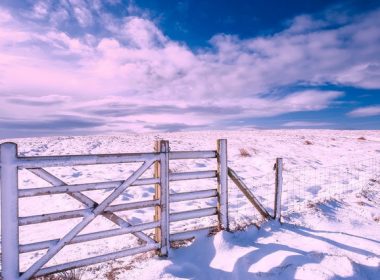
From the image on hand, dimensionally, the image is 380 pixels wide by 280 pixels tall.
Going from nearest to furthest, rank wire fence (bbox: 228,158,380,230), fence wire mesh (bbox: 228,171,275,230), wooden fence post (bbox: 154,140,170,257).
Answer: wooden fence post (bbox: 154,140,170,257), fence wire mesh (bbox: 228,171,275,230), wire fence (bbox: 228,158,380,230)

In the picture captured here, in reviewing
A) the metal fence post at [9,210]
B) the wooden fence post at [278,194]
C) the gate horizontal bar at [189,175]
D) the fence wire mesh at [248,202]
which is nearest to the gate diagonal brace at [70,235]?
the metal fence post at [9,210]

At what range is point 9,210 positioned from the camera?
4.18 meters

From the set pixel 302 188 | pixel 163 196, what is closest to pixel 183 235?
pixel 163 196

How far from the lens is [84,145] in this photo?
2203cm

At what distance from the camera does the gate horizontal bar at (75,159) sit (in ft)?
14.2

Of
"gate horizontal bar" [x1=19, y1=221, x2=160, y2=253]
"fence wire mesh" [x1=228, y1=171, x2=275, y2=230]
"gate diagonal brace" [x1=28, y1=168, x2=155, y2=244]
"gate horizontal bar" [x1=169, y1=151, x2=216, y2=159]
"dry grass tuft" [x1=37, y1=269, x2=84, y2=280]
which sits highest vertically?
"gate horizontal bar" [x1=169, y1=151, x2=216, y2=159]

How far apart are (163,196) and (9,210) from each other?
7.71 ft

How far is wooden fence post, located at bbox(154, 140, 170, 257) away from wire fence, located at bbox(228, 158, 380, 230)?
5.97 ft

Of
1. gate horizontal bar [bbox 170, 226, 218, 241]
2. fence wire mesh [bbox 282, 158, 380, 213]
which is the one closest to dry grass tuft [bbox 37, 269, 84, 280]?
gate horizontal bar [bbox 170, 226, 218, 241]

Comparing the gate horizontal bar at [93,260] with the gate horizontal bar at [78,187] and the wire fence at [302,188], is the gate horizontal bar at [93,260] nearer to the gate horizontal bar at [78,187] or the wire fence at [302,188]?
the gate horizontal bar at [78,187]

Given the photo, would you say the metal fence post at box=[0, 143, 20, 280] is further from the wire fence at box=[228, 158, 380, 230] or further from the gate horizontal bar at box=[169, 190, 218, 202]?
the wire fence at box=[228, 158, 380, 230]

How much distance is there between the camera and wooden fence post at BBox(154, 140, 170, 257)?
18.0ft

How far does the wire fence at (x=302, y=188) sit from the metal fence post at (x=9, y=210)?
4.16 m

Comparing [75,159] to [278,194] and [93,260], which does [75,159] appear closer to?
[93,260]
